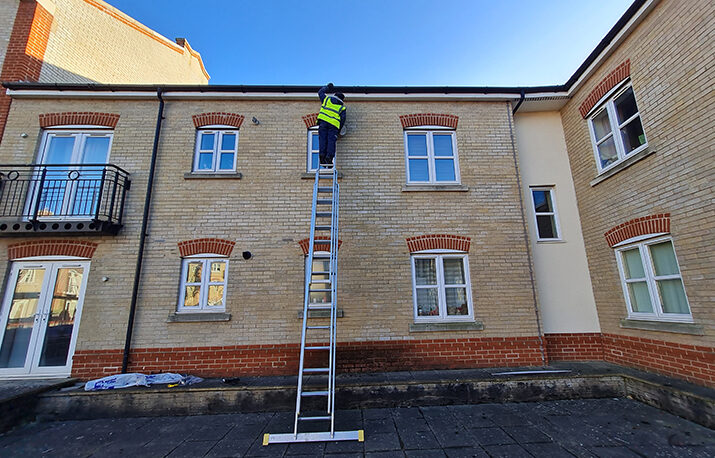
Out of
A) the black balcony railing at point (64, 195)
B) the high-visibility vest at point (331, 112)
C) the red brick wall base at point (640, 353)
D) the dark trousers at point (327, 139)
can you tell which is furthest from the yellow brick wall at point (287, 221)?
the red brick wall base at point (640, 353)

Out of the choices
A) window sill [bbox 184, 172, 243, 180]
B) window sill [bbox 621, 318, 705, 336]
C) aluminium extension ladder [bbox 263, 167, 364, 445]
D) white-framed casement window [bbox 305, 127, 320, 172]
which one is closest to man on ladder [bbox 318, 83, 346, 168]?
aluminium extension ladder [bbox 263, 167, 364, 445]

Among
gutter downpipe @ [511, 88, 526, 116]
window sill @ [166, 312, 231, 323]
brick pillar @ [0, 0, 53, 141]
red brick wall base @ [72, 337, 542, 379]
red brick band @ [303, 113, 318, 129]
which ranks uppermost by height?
brick pillar @ [0, 0, 53, 141]

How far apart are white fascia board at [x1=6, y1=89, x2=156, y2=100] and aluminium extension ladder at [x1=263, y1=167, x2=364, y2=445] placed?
4.91 m

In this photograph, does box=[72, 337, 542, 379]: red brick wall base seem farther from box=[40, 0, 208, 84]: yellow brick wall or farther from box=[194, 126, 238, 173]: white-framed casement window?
box=[40, 0, 208, 84]: yellow brick wall

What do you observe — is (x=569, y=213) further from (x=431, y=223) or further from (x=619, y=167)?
(x=431, y=223)

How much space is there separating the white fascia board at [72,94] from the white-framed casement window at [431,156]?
6.33m

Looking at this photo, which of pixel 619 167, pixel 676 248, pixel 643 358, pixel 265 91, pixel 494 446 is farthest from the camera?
pixel 265 91

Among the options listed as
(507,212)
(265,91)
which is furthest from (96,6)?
(507,212)

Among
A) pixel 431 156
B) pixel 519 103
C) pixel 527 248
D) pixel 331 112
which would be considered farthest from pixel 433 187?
pixel 519 103

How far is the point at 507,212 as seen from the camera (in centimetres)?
698

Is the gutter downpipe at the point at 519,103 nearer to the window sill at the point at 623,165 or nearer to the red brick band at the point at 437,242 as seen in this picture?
the window sill at the point at 623,165

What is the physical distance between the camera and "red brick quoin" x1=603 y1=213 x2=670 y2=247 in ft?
17.4

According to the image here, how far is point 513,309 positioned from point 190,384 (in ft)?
21.2

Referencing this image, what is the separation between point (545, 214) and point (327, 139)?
5.51 meters
